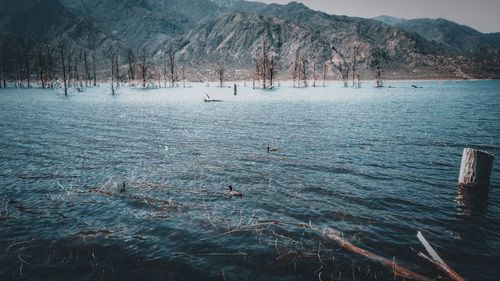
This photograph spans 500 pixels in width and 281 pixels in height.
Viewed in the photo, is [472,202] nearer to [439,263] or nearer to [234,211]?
[439,263]

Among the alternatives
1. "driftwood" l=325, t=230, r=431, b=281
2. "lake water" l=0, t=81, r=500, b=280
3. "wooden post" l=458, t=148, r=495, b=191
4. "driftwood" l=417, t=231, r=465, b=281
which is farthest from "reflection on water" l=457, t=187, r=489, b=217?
"driftwood" l=325, t=230, r=431, b=281

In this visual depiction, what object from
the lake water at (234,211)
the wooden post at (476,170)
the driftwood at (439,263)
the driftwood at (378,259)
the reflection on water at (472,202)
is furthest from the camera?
the wooden post at (476,170)

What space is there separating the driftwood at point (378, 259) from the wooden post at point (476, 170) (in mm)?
9221

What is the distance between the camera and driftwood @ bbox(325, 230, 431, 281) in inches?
376

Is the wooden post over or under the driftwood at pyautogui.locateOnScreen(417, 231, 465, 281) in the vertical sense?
over

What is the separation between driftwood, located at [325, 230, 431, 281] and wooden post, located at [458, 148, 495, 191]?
9.22m

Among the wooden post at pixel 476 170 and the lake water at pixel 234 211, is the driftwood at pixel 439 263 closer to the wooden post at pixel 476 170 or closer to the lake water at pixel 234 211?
the lake water at pixel 234 211

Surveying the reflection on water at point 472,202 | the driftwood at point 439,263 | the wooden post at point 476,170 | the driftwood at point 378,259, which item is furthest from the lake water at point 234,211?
the wooden post at point 476,170

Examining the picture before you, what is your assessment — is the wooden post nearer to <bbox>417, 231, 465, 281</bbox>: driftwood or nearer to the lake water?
the lake water

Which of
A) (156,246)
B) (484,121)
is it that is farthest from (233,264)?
(484,121)

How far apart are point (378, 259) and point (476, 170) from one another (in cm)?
973

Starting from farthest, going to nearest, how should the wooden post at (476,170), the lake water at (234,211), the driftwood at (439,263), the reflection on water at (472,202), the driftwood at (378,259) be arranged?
the wooden post at (476,170)
the reflection on water at (472,202)
the lake water at (234,211)
the driftwood at (378,259)
the driftwood at (439,263)

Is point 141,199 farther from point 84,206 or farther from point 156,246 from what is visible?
point 156,246

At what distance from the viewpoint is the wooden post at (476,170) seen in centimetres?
1647
